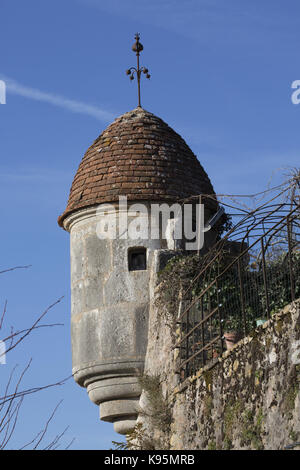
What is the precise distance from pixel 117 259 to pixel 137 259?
38cm

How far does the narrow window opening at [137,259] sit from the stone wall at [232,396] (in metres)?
1.34

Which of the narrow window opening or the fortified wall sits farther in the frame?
the narrow window opening

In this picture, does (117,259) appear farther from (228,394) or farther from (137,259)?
(228,394)

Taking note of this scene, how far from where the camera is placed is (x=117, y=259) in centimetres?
1537

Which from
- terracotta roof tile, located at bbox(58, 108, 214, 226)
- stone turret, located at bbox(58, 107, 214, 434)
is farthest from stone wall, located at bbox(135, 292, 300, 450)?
terracotta roof tile, located at bbox(58, 108, 214, 226)

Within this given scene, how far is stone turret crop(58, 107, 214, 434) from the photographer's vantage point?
49.1 ft

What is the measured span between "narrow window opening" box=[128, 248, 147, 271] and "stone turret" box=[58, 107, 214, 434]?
2 cm

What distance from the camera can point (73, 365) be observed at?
15594 mm

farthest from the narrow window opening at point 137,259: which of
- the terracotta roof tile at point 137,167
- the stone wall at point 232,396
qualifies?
the stone wall at point 232,396

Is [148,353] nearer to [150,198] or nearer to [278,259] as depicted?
[150,198]

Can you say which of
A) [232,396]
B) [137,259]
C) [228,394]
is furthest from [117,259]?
[232,396]

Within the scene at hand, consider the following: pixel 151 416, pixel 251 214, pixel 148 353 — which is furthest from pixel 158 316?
pixel 251 214

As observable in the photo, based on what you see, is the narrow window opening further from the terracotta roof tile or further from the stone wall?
the stone wall
